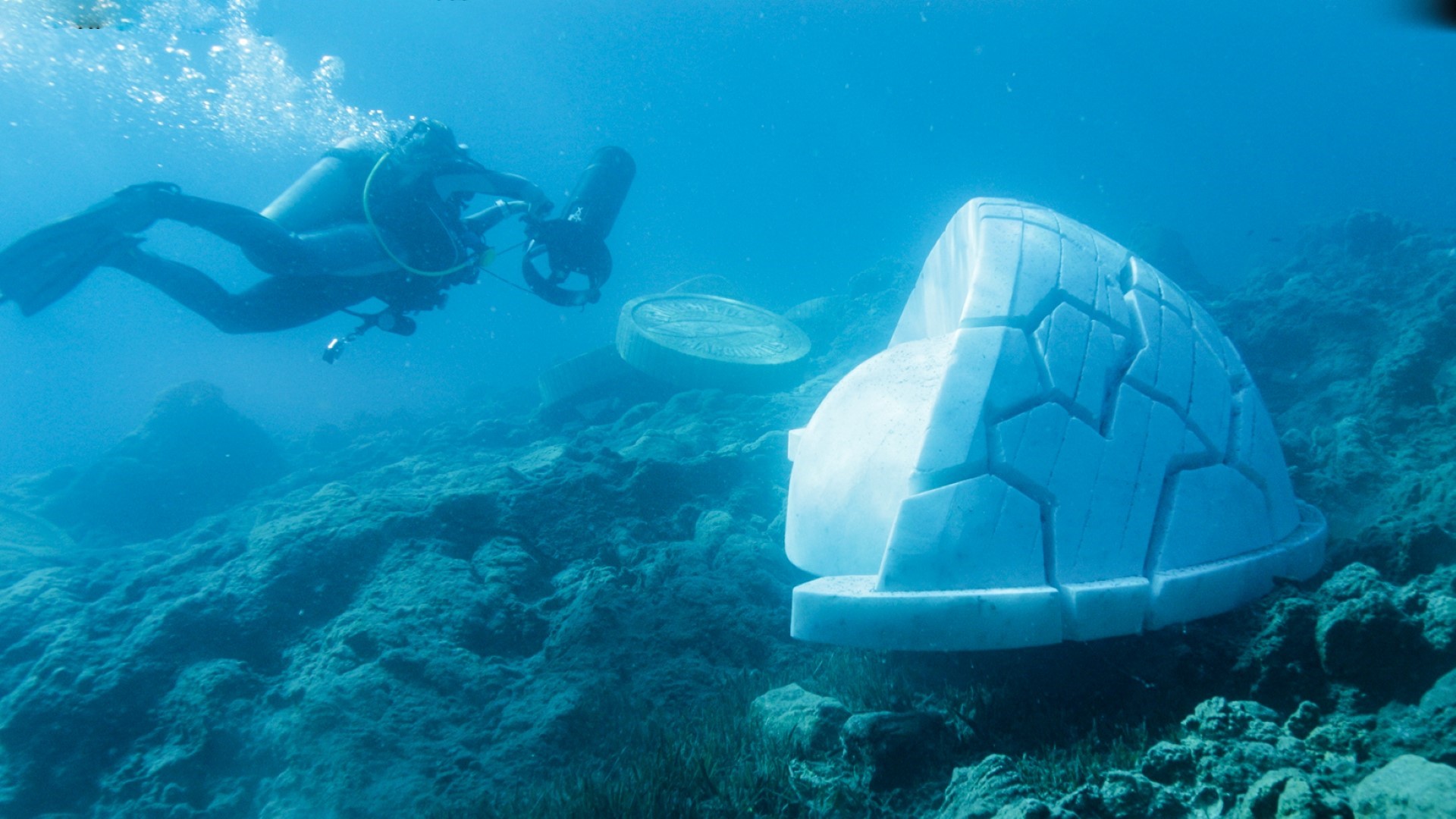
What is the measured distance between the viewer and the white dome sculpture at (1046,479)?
1.86 meters

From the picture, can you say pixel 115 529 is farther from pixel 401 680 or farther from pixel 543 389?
pixel 401 680

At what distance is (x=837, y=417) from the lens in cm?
281

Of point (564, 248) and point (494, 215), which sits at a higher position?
point (494, 215)

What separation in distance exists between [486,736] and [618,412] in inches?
276

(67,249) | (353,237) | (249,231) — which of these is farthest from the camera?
(353,237)

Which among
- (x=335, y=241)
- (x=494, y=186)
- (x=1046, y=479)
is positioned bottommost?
(x=1046, y=479)

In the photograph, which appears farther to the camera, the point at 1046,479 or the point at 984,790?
the point at 1046,479

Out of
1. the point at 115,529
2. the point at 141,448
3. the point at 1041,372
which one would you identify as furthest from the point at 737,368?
the point at 141,448

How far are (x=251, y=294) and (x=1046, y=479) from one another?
7652 millimetres

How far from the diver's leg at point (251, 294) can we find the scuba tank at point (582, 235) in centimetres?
183

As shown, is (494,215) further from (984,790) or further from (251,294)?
(984,790)

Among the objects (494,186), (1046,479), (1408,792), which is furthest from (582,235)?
(1408,792)

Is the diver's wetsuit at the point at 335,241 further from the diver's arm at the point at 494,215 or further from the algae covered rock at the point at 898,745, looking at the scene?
the algae covered rock at the point at 898,745

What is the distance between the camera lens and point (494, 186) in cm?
754
